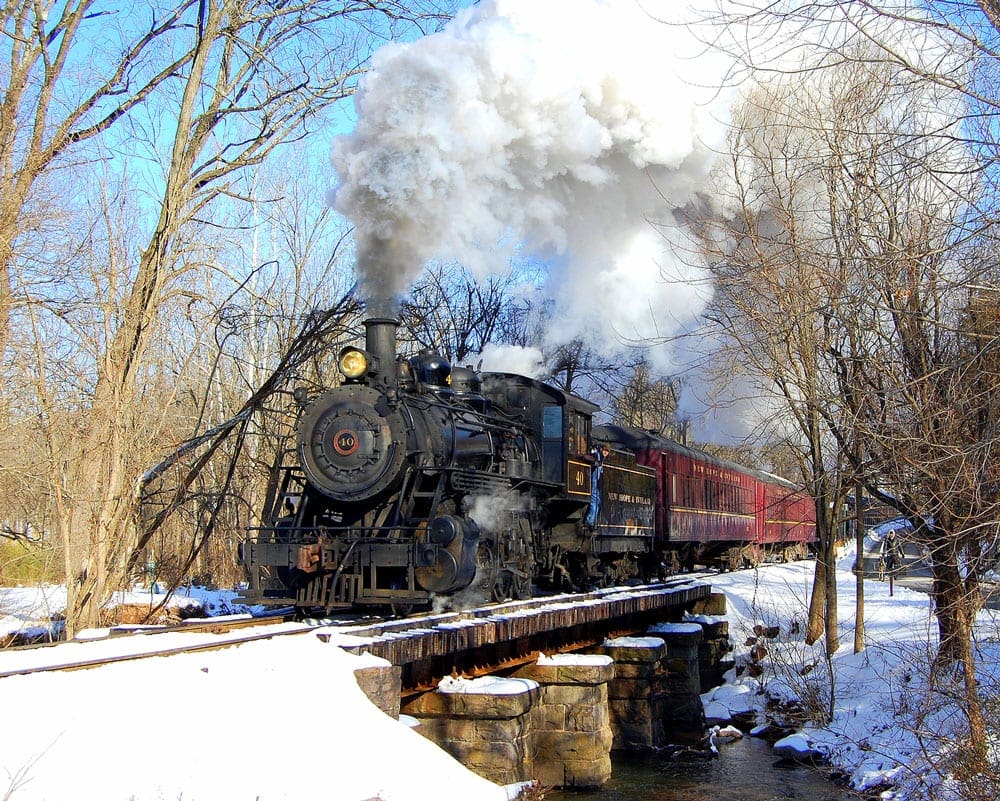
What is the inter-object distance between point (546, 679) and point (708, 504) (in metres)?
13.4

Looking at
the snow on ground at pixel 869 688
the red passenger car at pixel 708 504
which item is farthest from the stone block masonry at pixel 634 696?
the red passenger car at pixel 708 504

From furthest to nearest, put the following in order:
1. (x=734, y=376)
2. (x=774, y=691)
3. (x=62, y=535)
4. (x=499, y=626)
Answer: (x=774, y=691) < (x=734, y=376) < (x=62, y=535) < (x=499, y=626)

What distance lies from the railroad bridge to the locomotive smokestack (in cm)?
297

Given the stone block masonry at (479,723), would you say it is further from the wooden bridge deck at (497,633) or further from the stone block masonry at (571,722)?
the stone block masonry at (571,722)

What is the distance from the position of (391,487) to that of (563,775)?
13.0ft

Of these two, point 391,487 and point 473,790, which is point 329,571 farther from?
point 473,790

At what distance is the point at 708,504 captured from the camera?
24.4m

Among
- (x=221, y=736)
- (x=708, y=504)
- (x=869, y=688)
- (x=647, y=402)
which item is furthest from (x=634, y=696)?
(x=647, y=402)

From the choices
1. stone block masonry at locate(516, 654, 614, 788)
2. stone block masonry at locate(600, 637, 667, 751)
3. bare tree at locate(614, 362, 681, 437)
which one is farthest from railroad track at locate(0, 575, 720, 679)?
Result: bare tree at locate(614, 362, 681, 437)

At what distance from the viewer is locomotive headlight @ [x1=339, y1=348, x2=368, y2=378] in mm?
11414

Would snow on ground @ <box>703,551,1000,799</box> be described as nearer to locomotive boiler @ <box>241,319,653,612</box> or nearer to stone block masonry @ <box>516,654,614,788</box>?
stone block masonry @ <box>516,654,614,788</box>

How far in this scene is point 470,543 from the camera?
1072 centimetres

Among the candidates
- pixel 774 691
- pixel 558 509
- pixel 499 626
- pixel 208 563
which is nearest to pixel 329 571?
pixel 499 626

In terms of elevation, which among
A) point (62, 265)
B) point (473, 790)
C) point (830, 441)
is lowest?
point (473, 790)
